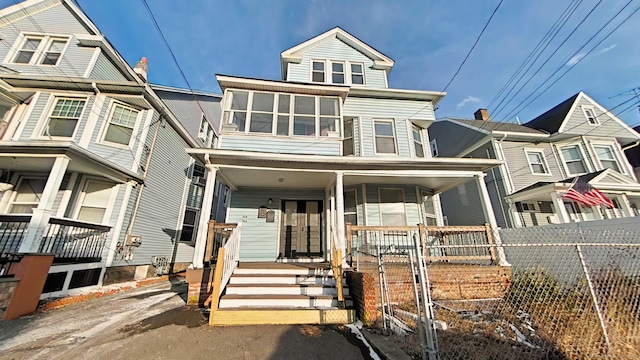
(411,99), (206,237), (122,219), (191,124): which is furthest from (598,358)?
(191,124)

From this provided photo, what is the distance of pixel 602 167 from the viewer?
11750 mm

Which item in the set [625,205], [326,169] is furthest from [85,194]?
[625,205]

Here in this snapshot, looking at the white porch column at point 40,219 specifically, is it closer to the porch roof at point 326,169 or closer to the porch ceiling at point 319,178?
the porch roof at point 326,169

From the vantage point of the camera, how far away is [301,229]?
26.1 ft

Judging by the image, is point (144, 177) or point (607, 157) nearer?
point (144, 177)

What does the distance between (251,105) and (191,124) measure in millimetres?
7309

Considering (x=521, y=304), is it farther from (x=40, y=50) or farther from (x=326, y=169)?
(x=40, y=50)

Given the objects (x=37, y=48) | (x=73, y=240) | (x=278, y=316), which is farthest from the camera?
(x=37, y=48)

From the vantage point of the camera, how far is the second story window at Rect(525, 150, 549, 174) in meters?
11.6

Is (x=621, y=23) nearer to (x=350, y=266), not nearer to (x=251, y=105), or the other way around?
(x=350, y=266)

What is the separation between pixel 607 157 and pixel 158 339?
1972 cm

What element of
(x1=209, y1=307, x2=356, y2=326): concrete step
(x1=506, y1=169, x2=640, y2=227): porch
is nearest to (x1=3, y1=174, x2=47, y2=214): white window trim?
(x1=209, y1=307, x2=356, y2=326): concrete step

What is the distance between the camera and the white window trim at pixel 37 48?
8.52 metres

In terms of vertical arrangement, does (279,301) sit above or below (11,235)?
below
